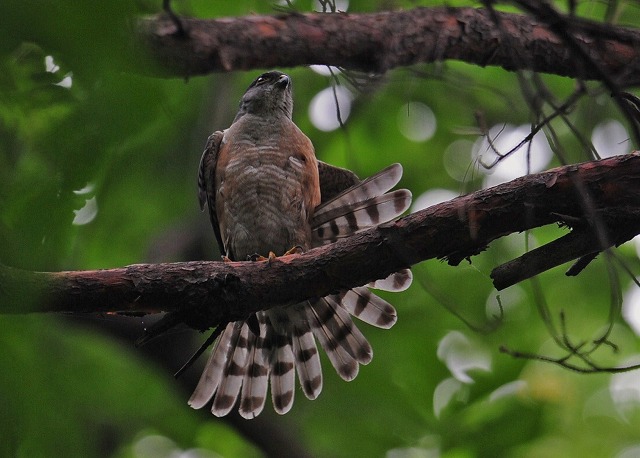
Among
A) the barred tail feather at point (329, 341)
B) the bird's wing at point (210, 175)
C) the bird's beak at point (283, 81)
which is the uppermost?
the bird's beak at point (283, 81)

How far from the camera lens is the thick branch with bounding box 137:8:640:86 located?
398cm

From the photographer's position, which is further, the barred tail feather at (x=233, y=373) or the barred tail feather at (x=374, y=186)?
the barred tail feather at (x=233, y=373)

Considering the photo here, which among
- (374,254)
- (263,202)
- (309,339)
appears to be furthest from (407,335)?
(374,254)

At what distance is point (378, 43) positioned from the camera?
418 centimetres

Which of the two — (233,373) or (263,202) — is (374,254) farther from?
(233,373)

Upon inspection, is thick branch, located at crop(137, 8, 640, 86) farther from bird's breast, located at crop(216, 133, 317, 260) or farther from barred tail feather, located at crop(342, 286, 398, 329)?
barred tail feather, located at crop(342, 286, 398, 329)

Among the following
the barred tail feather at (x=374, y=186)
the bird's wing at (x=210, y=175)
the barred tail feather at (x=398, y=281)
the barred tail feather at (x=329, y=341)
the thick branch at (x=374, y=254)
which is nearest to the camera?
the thick branch at (x=374, y=254)

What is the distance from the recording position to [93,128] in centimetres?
117

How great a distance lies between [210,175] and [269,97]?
721 mm

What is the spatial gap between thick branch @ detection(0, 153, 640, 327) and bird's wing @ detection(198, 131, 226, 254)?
1.99 metres

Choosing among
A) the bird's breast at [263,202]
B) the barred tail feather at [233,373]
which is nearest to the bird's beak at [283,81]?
the bird's breast at [263,202]

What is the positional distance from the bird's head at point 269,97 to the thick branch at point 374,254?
7.81 ft

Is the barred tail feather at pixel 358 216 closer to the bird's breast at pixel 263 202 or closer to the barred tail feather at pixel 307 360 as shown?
the bird's breast at pixel 263 202

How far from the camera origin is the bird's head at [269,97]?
18.1 feet
